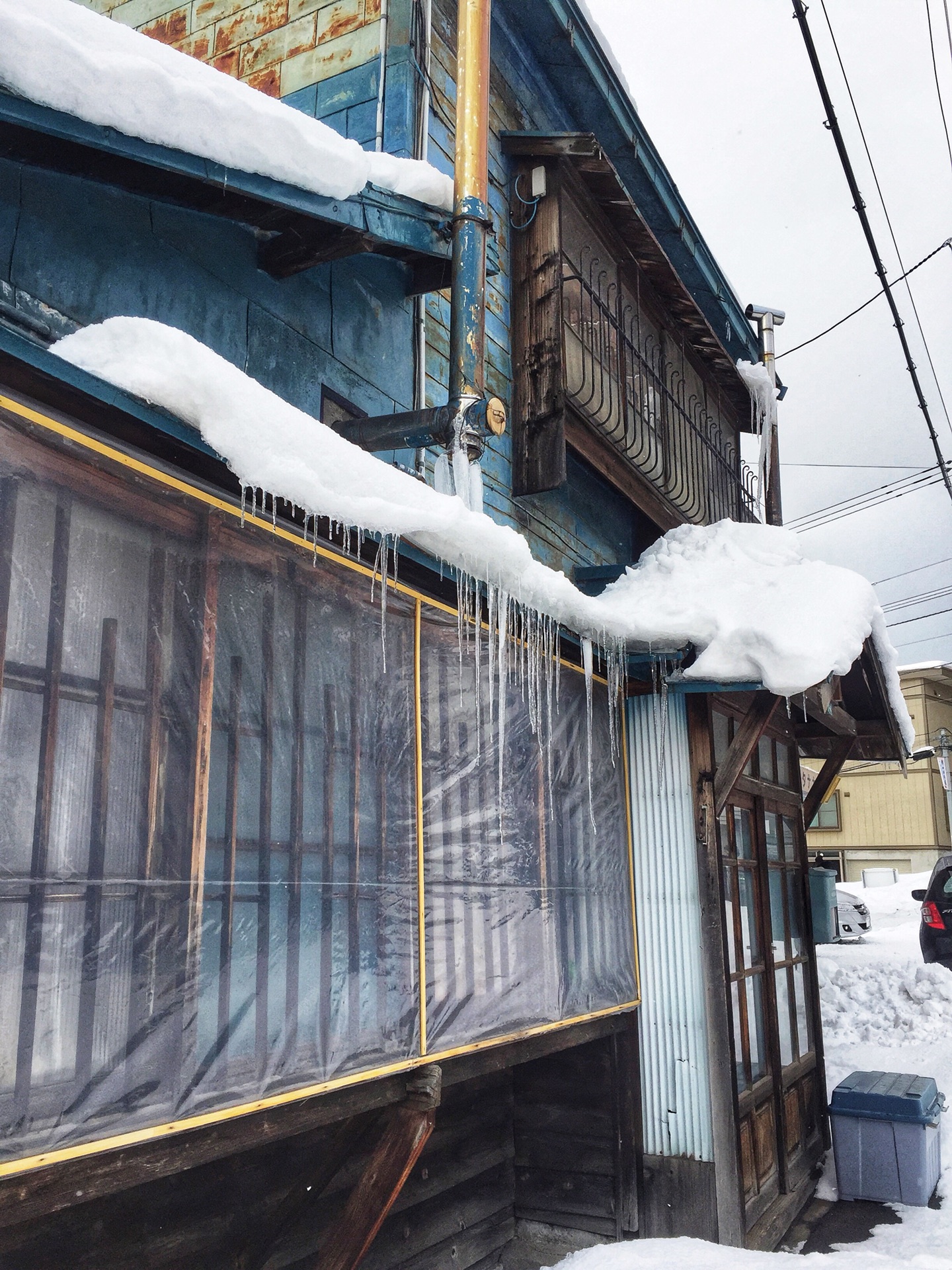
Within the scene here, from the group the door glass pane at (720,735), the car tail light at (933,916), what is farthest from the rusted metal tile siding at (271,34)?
the car tail light at (933,916)

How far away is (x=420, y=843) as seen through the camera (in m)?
3.69

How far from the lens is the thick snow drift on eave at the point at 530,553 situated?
2.65 m

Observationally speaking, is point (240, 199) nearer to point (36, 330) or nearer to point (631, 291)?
point (36, 330)

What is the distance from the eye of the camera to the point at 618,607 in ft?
17.3

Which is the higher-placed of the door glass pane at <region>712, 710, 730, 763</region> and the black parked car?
the door glass pane at <region>712, 710, 730, 763</region>

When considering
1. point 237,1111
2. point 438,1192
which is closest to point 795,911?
point 438,1192

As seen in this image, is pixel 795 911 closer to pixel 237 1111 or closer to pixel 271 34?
pixel 237 1111

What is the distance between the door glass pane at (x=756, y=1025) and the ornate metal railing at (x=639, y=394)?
3705mm

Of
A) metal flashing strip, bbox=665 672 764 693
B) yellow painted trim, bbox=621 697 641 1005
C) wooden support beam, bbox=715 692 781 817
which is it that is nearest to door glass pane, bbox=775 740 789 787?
wooden support beam, bbox=715 692 781 817

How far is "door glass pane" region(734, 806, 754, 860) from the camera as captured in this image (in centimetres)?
699

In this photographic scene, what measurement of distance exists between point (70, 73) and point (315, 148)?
3.47 feet

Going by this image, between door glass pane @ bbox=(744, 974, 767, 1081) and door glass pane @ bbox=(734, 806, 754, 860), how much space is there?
854 millimetres

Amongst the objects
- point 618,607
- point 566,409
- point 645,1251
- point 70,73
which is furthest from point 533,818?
point 70,73

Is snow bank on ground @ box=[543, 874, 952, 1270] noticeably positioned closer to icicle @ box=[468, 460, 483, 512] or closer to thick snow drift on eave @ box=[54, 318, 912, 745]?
thick snow drift on eave @ box=[54, 318, 912, 745]
